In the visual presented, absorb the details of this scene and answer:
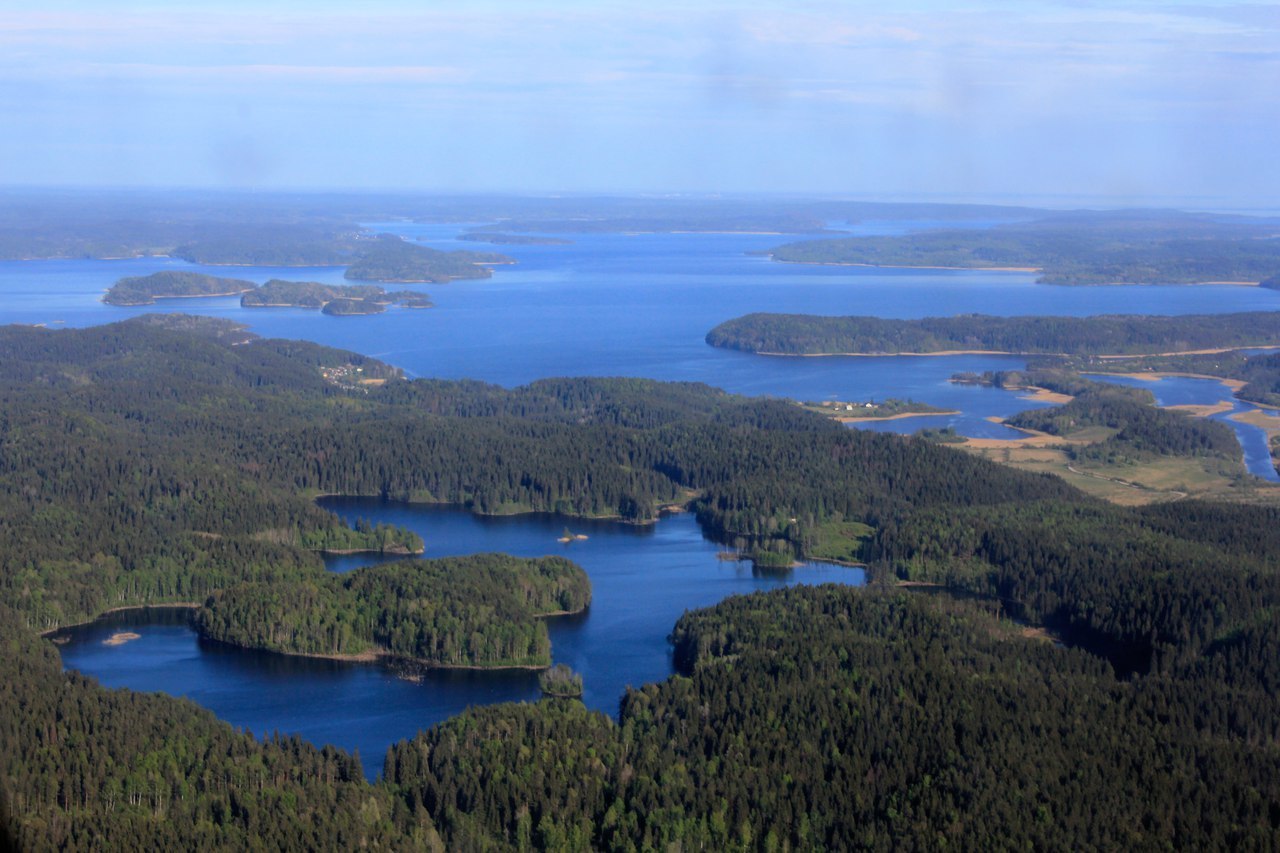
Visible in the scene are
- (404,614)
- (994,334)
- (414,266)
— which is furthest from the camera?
(414,266)

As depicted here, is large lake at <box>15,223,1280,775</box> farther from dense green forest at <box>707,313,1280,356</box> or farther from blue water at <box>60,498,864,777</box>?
dense green forest at <box>707,313,1280,356</box>

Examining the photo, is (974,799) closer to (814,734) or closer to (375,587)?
(814,734)

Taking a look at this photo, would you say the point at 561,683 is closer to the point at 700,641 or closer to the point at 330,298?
the point at 700,641

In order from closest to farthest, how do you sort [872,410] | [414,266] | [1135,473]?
1. [1135,473]
2. [872,410]
3. [414,266]

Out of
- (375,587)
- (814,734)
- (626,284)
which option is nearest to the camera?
(814,734)

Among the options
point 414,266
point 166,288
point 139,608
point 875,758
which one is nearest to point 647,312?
point 414,266

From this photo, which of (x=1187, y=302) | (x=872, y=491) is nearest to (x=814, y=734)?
(x=872, y=491)

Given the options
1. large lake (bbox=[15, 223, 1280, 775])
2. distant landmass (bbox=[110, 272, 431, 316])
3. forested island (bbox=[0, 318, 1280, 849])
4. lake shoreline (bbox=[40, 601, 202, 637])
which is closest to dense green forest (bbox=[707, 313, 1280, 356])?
large lake (bbox=[15, 223, 1280, 775])
